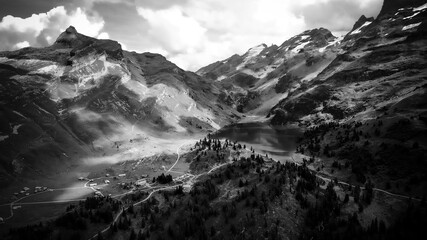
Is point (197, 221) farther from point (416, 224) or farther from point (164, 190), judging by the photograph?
point (416, 224)

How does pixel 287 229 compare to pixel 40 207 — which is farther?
pixel 40 207

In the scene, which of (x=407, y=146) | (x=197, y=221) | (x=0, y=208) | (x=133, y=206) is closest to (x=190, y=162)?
(x=133, y=206)

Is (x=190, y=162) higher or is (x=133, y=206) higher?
(x=190, y=162)

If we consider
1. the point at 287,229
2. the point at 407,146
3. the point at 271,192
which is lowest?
the point at 287,229

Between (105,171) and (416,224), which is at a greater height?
(105,171)

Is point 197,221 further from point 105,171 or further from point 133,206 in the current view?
point 105,171

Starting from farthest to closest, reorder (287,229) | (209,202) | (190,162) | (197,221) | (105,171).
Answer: (190,162) < (105,171) < (209,202) < (197,221) < (287,229)

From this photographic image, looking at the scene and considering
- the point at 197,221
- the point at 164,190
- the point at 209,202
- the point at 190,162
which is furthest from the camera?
the point at 190,162

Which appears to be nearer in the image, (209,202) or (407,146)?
(209,202)

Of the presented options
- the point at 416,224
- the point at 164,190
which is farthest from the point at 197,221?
the point at 416,224
